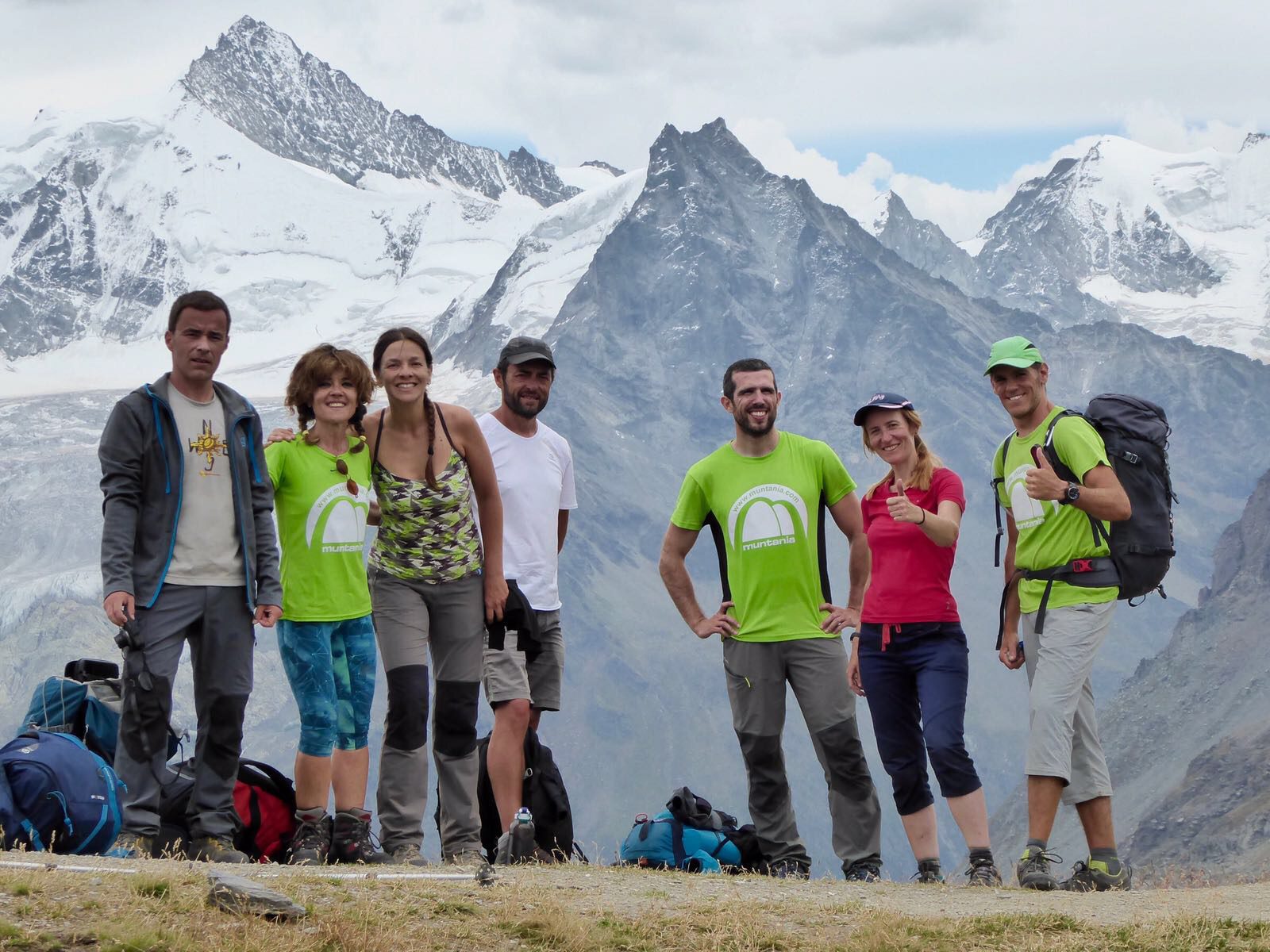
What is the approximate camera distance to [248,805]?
8.98 meters

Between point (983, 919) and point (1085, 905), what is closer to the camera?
point (983, 919)

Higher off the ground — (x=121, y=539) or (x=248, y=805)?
(x=121, y=539)

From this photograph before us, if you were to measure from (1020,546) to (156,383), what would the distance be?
519 centimetres

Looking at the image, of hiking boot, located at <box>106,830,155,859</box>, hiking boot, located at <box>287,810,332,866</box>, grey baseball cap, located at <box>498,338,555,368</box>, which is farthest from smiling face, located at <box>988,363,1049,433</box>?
hiking boot, located at <box>106,830,155,859</box>

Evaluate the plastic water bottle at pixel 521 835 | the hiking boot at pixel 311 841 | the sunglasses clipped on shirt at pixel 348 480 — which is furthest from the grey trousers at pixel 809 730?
the hiking boot at pixel 311 841

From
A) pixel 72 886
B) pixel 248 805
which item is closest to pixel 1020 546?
pixel 248 805

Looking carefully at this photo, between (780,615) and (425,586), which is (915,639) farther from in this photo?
(425,586)

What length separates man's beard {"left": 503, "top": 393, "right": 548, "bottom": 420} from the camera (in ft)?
31.2

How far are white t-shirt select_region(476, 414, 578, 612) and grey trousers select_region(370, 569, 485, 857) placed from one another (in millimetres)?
704

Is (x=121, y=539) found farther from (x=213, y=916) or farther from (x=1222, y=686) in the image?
(x=1222, y=686)

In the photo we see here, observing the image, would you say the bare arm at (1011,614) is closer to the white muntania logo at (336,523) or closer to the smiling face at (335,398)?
the white muntania logo at (336,523)

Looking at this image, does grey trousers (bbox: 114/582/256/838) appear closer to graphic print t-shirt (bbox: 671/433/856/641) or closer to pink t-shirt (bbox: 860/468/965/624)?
graphic print t-shirt (bbox: 671/433/856/641)

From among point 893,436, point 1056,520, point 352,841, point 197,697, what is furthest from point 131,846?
point 1056,520

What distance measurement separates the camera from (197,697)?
7750mm
